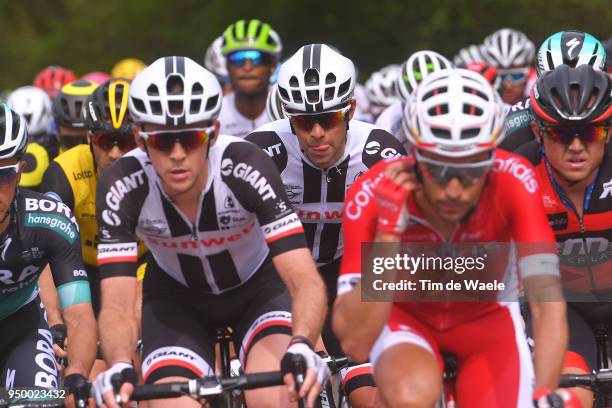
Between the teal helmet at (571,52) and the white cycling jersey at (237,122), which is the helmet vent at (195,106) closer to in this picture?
the teal helmet at (571,52)

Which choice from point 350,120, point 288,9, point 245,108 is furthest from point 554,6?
point 350,120

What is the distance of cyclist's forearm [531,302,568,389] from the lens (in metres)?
5.53

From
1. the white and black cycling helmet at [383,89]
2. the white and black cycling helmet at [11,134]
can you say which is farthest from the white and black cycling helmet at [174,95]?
the white and black cycling helmet at [383,89]

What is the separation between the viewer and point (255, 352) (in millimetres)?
6629

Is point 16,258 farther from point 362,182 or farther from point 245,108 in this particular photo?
point 245,108

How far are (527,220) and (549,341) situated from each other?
0.59 metres

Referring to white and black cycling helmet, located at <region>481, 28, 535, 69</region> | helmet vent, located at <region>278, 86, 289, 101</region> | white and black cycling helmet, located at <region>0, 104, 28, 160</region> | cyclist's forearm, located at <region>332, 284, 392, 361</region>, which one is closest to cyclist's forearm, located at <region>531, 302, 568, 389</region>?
cyclist's forearm, located at <region>332, 284, 392, 361</region>

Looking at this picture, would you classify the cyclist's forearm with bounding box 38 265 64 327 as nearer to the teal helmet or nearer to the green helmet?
the teal helmet

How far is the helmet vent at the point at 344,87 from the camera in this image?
8273 mm

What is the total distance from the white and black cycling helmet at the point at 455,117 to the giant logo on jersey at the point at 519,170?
0.25m

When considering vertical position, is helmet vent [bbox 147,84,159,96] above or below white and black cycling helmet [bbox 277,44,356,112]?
below

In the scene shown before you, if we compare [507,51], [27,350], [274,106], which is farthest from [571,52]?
[507,51]

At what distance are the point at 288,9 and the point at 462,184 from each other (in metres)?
20.6

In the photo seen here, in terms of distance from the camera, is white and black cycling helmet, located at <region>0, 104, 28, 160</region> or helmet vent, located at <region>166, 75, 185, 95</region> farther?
white and black cycling helmet, located at <region>0, 104, 28, 160</region>
